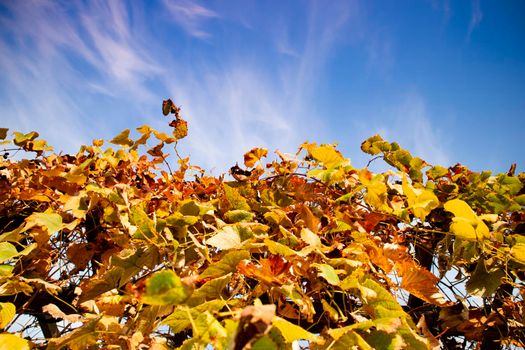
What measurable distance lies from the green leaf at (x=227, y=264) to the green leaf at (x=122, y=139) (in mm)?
993

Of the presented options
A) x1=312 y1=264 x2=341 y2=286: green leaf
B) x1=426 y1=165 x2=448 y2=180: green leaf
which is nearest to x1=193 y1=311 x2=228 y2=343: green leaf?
x1=312 y1=264 x2=341 y2=286: green leaf

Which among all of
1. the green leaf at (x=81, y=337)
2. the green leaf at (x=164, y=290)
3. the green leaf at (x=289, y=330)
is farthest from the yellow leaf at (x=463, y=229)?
the green leaf at (x=81, y=337)

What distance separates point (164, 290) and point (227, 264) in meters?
0.37

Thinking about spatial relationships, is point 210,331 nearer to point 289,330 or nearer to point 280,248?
point 289,330

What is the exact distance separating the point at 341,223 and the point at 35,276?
4.03ft

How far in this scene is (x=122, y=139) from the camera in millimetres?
1620

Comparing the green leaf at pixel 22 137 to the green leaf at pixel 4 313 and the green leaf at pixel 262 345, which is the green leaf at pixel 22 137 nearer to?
the green leaf at pixel 4 313

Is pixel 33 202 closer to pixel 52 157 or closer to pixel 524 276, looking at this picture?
pixel 52 157

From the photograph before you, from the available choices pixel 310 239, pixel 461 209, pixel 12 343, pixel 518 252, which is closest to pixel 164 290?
pixel 310 239

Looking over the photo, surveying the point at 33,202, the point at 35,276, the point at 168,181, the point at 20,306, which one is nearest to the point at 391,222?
the point at 168,181

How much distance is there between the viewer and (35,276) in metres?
1.37

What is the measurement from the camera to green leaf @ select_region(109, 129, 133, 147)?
160 cm

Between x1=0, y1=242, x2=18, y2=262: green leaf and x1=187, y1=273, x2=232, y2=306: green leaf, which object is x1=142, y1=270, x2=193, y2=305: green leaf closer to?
x1=187, y1=273, x2=232, y2=306: green leaf

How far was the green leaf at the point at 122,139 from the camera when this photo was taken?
1.60 meters
